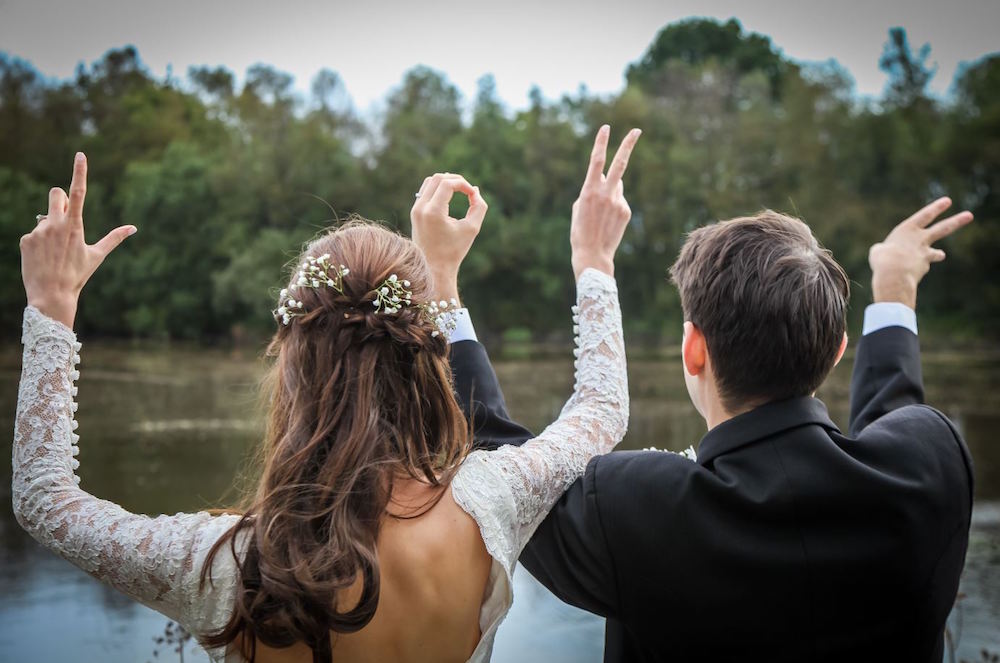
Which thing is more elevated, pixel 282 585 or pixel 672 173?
pixel 672 173

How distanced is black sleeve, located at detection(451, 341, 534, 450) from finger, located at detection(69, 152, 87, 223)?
74cm

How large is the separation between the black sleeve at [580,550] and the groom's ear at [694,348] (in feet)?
0.79

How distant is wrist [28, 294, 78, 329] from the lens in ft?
4.73

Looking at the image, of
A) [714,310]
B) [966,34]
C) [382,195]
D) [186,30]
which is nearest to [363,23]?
[186,30]

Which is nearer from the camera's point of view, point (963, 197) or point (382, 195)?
point (963, 197)

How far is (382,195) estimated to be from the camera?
30.7m

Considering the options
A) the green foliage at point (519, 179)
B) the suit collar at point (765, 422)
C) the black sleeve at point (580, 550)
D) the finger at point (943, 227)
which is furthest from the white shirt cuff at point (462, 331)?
the green foliage at point (519, 179)

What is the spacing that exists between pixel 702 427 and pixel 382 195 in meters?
17.4

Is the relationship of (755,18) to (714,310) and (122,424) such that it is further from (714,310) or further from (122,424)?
(714,310)

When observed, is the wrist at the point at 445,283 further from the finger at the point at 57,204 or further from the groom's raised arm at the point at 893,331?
the groom's raised arm at the point at 893,331

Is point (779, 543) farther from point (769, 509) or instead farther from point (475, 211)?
point (475, 211)

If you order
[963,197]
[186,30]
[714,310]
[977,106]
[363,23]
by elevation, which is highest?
[363,23]

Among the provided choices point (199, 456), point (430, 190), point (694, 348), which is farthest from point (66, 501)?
point (199, 456)

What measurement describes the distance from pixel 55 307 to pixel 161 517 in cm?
42
